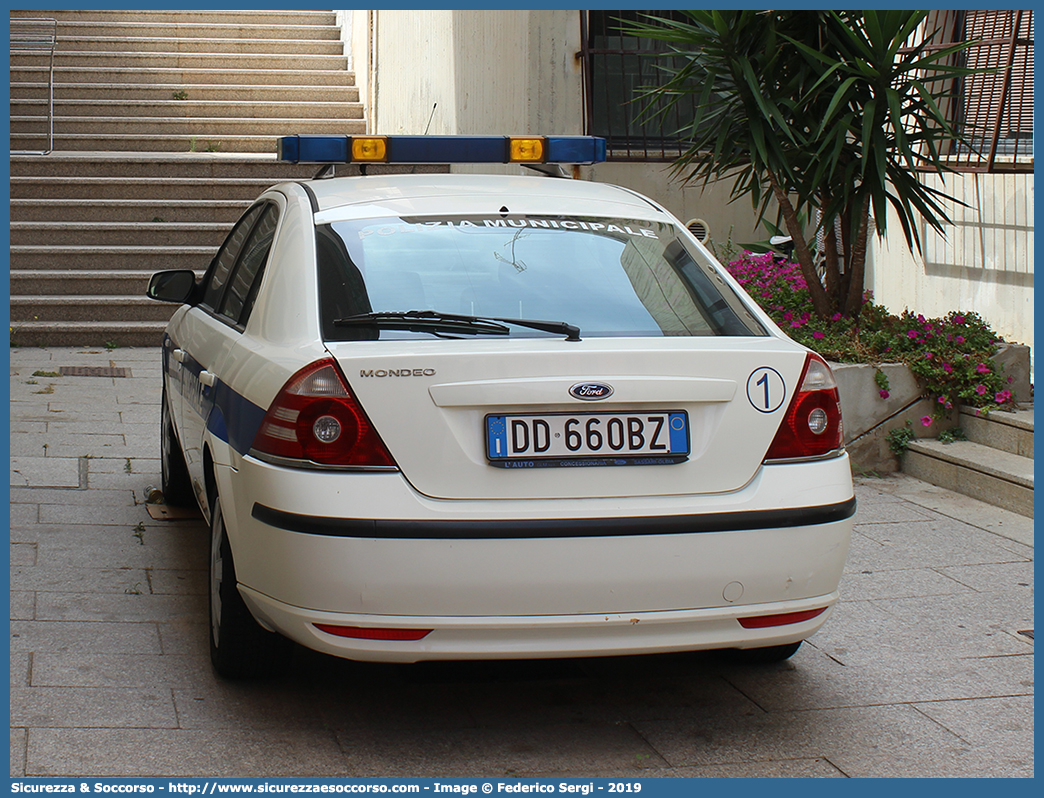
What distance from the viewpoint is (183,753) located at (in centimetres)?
302

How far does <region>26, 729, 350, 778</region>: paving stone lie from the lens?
2920 millimetres

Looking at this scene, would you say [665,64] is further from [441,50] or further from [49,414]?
[49,414]

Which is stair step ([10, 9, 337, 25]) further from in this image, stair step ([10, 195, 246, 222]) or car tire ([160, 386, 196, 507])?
car tire ([160, 386, 196, 507])

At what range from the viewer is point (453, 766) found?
3.00 meters

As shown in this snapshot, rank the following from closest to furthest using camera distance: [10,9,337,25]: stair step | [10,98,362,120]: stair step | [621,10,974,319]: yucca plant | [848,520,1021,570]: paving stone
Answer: [848,520,1021,570]: paving stone → [621,10,974,319]: yucca plant → [10,98,362,120]: stair step → [10,9,337,25]: stair step

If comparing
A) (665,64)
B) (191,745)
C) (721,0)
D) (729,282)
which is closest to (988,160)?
(721,0)

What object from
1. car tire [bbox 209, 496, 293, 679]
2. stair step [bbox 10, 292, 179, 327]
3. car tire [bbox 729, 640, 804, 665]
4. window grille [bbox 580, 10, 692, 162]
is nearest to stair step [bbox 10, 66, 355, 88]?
stair step [bbox 10, 292, 179, 327]

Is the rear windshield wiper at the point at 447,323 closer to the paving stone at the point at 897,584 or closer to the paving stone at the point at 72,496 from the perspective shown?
the paving stone at the point at 897,584

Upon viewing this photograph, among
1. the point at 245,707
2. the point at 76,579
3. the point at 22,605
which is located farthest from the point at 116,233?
the point at 245,707

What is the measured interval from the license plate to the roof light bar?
1710 millimetres

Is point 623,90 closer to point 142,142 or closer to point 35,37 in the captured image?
point 142,142

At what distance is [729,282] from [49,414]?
528cm

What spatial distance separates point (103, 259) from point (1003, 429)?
8.34 m

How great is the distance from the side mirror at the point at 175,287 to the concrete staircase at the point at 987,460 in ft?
12.5
